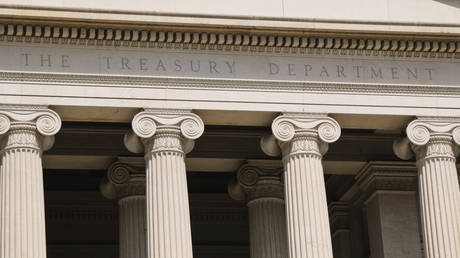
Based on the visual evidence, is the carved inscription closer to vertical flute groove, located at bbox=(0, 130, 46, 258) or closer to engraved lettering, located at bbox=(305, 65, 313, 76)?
engraved lettering, located at bbox=(305, 65, 313, 76)

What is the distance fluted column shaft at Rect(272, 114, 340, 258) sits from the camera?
142ft

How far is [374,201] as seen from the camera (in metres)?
50.6

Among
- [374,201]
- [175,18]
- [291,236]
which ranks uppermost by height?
[175,18]

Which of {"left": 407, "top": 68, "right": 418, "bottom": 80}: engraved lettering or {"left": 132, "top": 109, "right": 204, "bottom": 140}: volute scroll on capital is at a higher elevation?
{"left": 407, "top": 68, "right": 418, "bottom": 80}: engraved lettering

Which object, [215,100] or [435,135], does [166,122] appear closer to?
[215,100]

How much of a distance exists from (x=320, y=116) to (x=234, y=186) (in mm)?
7136

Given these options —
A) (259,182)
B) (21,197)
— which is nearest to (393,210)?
(259,182)

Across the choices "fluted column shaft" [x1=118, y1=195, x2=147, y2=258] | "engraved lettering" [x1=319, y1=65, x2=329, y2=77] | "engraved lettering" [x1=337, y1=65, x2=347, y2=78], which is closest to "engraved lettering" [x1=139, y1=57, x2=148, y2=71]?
"engraved lettering" [x1=319, y1=65, x2=329, y2=77]

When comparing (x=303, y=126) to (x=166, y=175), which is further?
(x=303, y=126)

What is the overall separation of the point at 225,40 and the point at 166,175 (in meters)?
4.78

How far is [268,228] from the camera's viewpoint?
158 feet

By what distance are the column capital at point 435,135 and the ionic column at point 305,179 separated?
8.44 feet

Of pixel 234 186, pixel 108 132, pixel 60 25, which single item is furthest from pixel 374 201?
pixel 60 25

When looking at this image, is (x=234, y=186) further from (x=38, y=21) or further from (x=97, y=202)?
(x=38, y=21)
